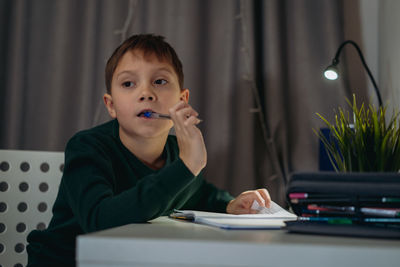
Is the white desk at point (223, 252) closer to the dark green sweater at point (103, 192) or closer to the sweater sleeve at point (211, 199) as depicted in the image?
the dark green sweater at point (103, 192)

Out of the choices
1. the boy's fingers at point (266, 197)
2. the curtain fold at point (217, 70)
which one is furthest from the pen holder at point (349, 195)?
the curtain fold at point (217, 70)

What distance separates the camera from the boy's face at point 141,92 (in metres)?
1.00

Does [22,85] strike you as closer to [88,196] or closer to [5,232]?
[5,232]

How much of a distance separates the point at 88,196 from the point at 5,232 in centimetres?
61

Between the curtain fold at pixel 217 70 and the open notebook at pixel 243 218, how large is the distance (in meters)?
0.67

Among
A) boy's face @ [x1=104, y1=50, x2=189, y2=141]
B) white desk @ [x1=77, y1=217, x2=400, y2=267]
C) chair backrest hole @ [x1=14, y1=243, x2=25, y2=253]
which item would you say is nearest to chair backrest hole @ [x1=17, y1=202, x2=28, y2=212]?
chair backrest hole @ [x1=14, y1=243, x2=25, y2=253]

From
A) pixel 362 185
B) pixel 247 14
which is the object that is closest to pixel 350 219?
pixel 362 185

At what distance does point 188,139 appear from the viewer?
2.39 feet

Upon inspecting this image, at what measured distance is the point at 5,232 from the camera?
46.8 inches

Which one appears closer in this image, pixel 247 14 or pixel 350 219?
pixel 350 219

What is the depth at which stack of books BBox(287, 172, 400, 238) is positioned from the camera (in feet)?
1.67

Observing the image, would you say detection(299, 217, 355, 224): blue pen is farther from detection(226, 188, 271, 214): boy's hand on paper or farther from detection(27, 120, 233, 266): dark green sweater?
detection(226, 188, 271, 214): boy's hand on paper

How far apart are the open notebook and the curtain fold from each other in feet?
2.19

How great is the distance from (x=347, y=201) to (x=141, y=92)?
60cm
